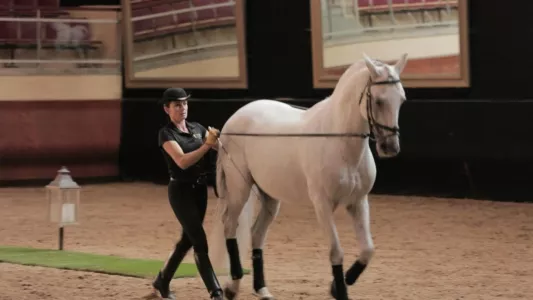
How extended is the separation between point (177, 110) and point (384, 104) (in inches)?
54.2

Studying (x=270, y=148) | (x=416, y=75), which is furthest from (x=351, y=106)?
(x=416, y=75)

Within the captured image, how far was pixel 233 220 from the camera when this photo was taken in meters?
7.30

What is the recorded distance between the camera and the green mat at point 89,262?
860cm

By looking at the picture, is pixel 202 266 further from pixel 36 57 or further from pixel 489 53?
pixel 36 57

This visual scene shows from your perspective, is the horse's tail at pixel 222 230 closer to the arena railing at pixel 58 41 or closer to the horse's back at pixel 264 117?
the horse's back at pixel 264 117

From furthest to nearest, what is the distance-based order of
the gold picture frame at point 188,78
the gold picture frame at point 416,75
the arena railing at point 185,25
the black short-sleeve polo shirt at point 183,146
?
the arena railing at point 185,25
the gold picture frame at point 188,78
the gold picture frame at point 416,75
the black short-sleeve polo shirt at point 183,146

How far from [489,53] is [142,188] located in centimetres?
558

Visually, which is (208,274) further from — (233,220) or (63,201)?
(63,201)

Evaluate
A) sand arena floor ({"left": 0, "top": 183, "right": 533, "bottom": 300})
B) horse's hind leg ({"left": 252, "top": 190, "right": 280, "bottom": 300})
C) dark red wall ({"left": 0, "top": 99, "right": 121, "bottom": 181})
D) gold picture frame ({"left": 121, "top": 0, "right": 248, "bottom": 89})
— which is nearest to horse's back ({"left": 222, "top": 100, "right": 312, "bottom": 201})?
horse's hind leg ({"left": 252, "top": 190, "right": 280, "bottom": 300})

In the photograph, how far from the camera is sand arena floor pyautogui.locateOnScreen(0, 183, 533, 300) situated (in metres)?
7.73

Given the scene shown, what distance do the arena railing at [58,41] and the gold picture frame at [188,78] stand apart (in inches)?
10.1

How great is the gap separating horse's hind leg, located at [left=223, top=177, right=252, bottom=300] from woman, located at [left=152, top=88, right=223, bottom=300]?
0.85 feet

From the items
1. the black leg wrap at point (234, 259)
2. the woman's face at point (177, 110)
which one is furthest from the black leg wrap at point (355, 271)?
the woman's face at point (177, 110)

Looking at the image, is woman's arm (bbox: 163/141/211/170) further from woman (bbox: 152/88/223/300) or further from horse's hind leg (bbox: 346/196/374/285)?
horse's hind leg (bbox: 346/196/374/285)
